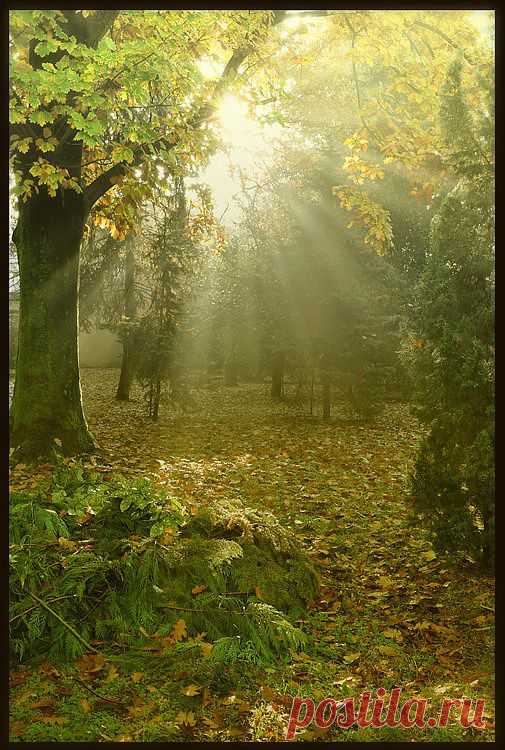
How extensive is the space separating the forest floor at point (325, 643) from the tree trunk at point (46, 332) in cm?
69

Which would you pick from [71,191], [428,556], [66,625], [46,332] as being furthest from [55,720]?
[71,191]

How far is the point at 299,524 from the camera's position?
6.98 m

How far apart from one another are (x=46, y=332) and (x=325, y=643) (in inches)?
235

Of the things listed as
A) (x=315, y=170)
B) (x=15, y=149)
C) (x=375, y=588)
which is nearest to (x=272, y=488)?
(x=375, y=588)

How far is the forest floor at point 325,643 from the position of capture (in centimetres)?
321

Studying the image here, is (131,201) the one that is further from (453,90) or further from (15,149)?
(453,90)

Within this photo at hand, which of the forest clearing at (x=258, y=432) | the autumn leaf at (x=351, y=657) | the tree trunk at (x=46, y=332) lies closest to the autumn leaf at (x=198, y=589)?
the forest clearing at (x=258, y=432)

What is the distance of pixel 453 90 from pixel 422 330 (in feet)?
6.48

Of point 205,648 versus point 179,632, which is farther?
point 179,632

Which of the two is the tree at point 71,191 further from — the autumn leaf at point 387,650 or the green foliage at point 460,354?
the autumn leaf at point 387,650

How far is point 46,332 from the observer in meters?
8.29

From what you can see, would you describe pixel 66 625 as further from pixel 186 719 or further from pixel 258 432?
pixel 258 432

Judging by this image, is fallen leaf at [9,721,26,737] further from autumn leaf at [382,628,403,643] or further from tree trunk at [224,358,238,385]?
tree trunk at [224,358,238,385]

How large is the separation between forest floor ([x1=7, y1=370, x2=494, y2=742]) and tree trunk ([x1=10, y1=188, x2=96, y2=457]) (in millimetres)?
689
